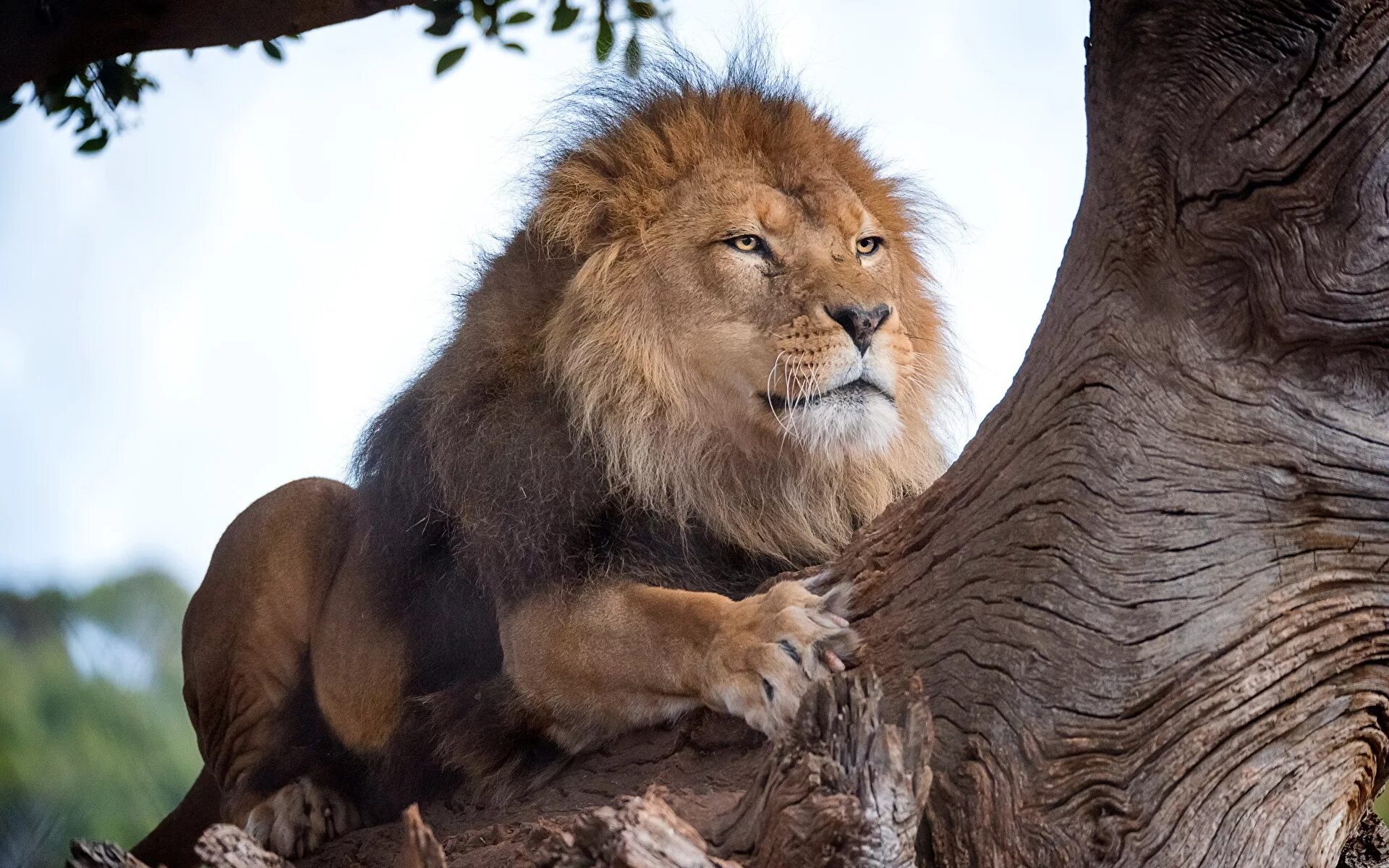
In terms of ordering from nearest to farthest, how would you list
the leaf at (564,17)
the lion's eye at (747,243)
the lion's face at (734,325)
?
the lion's face at (734,325) < the lion's eye at (747,243) < the leaf at (564,17)

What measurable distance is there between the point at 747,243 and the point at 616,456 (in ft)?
1.93

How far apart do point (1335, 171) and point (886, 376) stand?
122 cm

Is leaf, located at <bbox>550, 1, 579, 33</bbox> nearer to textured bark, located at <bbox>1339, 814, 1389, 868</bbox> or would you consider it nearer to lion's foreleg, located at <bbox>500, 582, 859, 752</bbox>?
lion's foreleg, located at <bbox>500, 582, 859, 752</bbox>

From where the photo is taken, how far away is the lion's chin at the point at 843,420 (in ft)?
10.1

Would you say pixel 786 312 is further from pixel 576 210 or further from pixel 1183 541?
pixel 1183 541

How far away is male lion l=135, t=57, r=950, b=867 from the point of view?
9.91ft

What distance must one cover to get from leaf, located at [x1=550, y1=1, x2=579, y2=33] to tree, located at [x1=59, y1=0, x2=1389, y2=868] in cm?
180

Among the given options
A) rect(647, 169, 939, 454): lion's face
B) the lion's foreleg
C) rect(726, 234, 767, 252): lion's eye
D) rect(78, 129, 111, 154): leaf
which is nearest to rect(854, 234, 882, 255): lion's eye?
rect(647, 169, 939, 454): lion's face

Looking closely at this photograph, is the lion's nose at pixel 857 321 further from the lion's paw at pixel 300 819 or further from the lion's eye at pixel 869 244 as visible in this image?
the lion's paw at pixel 300 819

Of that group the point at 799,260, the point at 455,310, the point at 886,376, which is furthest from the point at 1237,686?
the point at 455,310

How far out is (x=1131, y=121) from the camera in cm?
225

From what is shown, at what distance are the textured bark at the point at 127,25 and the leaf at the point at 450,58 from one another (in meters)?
0.48

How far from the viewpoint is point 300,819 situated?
3.56 metres

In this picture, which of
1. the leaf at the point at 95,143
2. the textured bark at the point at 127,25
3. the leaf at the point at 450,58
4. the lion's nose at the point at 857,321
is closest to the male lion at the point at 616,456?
the lion's nose at the point at 857,321
